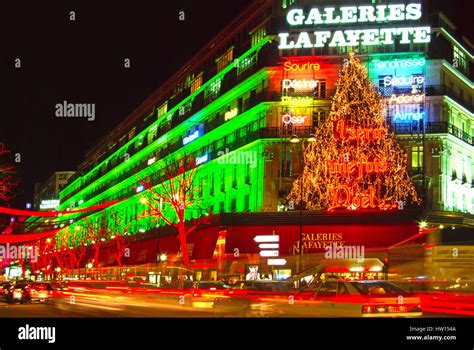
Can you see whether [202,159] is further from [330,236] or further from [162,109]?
[162,109]

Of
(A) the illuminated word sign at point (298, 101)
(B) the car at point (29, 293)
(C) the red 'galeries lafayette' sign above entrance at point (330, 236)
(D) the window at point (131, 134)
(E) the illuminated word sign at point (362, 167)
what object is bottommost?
(B) the car at point (29, 293)

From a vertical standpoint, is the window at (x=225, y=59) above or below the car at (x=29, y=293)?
above

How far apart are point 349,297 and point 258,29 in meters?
46.3

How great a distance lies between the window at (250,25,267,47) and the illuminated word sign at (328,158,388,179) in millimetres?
14596

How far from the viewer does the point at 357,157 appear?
51.2 metres

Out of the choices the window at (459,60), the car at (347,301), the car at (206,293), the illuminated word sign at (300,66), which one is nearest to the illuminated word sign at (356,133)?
the illuminated word sign at (300,66)

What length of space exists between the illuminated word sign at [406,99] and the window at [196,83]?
2586 cm

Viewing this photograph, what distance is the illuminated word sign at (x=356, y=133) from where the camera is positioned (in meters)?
51.2

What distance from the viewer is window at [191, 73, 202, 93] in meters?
75.8

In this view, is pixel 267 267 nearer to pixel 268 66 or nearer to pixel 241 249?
pixel 241 249

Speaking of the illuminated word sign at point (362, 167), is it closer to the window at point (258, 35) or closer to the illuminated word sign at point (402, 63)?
the illuminated word sign at point (402, 63)

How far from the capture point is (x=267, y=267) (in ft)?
163

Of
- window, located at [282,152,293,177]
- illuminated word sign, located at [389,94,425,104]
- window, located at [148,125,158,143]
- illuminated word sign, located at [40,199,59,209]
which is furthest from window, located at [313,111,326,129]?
illuminated word sign, located at [40,199,59,209]

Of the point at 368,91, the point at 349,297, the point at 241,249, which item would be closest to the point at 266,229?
the point at 241,249
